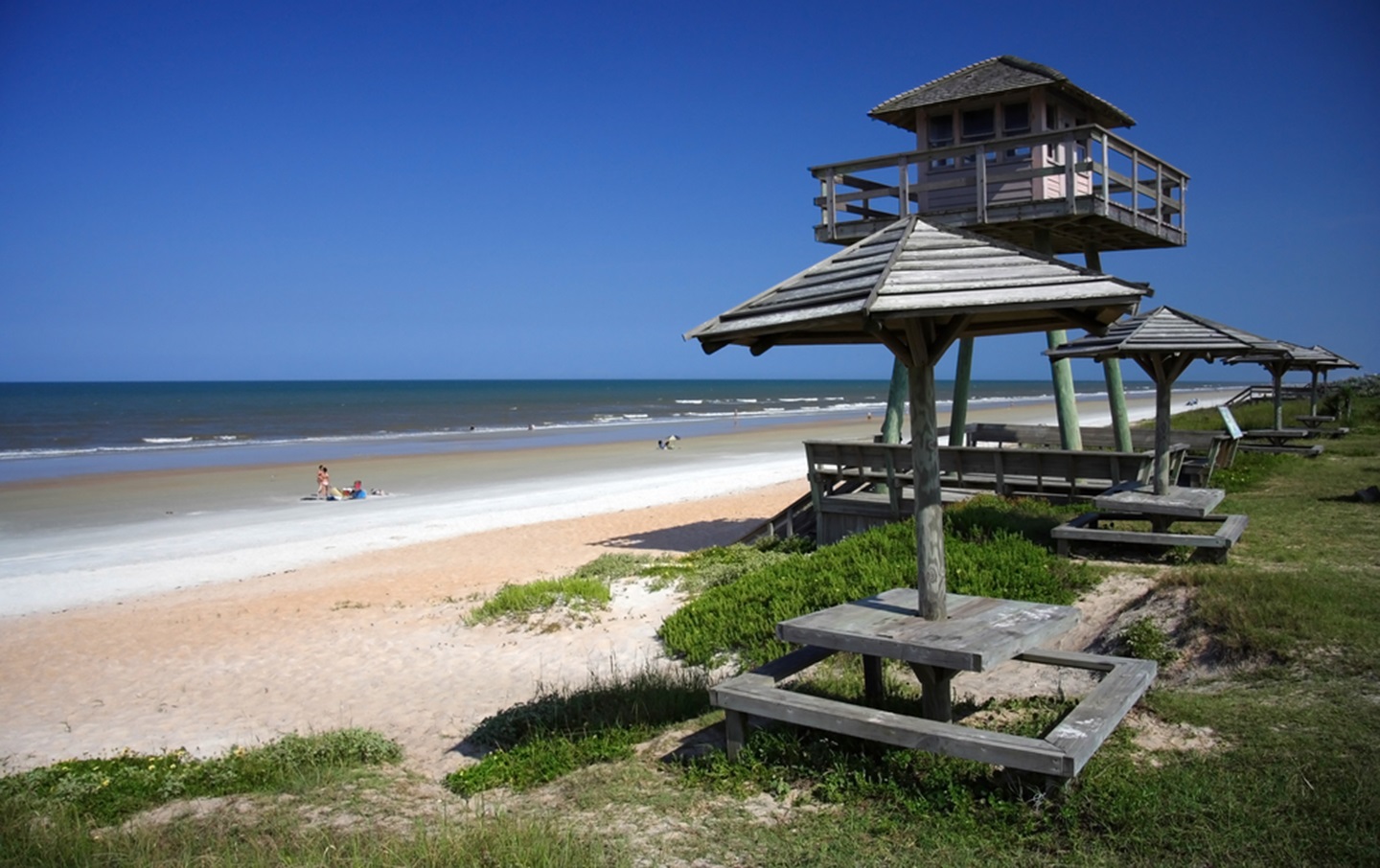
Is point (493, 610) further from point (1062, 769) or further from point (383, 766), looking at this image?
point (1062, 769)

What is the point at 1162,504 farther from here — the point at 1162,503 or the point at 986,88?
the point at 986,88

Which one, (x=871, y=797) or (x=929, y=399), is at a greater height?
(x=929, y=399)

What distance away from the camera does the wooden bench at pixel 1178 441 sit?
14.0m

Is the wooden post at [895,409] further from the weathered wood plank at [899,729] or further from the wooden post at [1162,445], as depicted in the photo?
the weathered wood plank at [899,729]

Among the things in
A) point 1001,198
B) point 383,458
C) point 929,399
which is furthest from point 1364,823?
point 383,458

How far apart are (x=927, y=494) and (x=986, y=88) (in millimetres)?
9522

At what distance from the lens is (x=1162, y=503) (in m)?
9.77

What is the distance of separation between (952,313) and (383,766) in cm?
465

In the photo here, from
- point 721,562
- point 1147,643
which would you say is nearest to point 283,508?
point 721,562

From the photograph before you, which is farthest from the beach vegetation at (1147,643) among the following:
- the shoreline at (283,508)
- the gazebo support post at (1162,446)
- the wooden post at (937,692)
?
the shoreline at (283,508)

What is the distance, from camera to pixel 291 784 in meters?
5.78

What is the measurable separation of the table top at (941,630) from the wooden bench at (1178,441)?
27.6ft

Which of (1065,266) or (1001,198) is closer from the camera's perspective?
(1065,266)

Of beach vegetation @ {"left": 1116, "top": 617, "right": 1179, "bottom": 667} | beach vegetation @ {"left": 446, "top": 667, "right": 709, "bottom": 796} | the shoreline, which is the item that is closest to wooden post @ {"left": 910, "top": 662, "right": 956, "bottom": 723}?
beach vegetation @ {"left": 446, "top": 667, "right": 709, "bottom": 796}
